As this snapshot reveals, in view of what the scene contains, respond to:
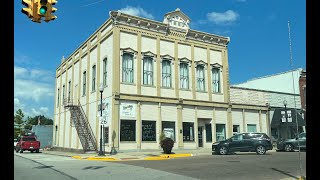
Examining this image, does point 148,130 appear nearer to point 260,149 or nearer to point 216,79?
point 260,149

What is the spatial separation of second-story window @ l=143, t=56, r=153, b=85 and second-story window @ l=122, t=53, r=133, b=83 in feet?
4.54

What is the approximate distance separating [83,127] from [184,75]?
11296mm

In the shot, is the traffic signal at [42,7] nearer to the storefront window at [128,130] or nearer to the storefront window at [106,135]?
the storefront window at [128,130]

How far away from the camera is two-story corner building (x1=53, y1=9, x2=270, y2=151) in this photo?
29.1 metres

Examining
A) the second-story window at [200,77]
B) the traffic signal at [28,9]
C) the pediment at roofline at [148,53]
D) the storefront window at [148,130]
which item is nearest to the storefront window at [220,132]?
the second-story window at [200,77]

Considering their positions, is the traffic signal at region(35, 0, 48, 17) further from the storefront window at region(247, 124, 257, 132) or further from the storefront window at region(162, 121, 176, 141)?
the storefront window at region(247, 124, 257, 132)

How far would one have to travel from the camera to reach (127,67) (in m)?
30.1

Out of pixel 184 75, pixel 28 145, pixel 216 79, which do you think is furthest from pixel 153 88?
pixel 28 145

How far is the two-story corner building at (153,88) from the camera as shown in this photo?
29094 millimetres

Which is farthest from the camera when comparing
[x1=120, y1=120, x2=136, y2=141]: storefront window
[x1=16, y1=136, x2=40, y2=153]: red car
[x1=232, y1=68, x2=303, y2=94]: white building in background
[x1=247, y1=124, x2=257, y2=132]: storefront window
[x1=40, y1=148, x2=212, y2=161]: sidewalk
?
[x1=232, y1=68, x2=303, y2=94]: white building in background

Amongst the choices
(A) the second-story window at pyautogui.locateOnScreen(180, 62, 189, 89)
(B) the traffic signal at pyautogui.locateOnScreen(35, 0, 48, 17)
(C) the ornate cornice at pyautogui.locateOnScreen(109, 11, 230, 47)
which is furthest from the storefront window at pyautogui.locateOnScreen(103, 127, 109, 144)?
(B) the traffic signal at pyautogui.locateOnScreen(35, 0, 48, 17)

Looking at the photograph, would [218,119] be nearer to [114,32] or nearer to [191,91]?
[191,91]
